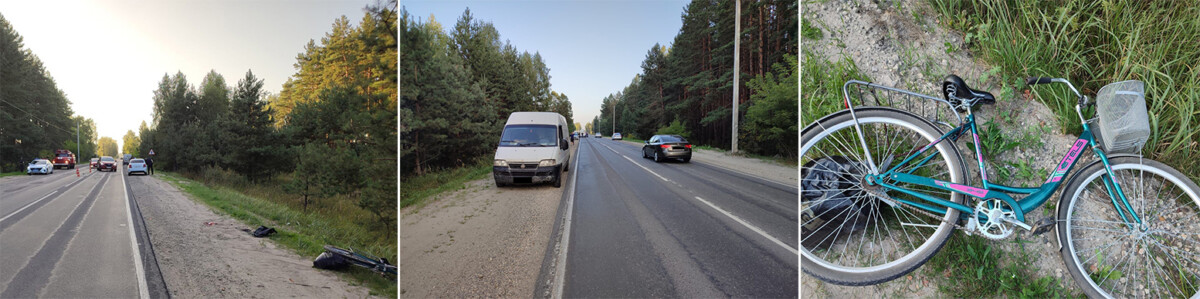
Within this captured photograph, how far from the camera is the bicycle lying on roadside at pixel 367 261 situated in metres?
1.89

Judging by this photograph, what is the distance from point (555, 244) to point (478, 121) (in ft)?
2.65

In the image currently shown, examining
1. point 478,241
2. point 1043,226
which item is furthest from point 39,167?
point 1043,226

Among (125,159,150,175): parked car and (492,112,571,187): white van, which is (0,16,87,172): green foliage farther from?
(492,112,571,187): white van

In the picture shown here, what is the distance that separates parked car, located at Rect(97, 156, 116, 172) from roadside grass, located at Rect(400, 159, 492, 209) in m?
1.21

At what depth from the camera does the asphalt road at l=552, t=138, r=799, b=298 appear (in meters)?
1.28

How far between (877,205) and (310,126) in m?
2.61

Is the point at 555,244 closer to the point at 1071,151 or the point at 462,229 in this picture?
the point at 462,229

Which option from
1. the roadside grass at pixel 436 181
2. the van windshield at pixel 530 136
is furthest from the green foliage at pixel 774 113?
the roadside grass at pixel 436 181

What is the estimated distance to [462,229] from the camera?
1561 mm

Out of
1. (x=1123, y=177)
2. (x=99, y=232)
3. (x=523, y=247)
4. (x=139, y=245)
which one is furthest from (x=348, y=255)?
(x=1123, y=177)

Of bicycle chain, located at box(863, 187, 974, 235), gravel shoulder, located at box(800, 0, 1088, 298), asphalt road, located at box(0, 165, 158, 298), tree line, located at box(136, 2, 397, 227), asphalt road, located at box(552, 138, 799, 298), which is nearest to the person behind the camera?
asphalt road, located at box(552, 138, 799, 298)

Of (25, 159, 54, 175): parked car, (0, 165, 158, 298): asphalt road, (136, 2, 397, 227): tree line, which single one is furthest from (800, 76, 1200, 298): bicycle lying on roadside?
(25, 159, 54, 175): parked car

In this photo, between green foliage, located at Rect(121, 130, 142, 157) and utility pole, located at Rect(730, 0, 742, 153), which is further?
green foliage, located at Rect(121, 130, 142, 157)

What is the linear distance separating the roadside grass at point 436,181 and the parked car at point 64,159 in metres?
1.40
